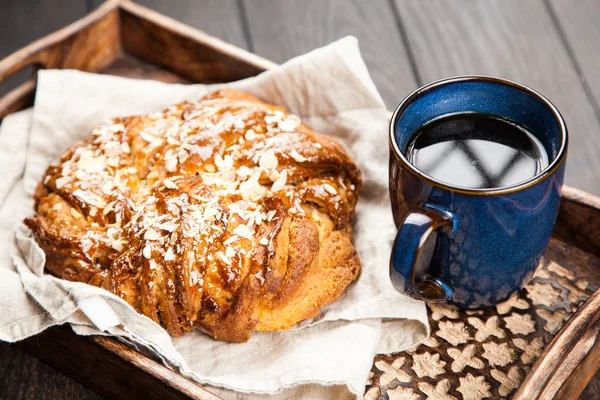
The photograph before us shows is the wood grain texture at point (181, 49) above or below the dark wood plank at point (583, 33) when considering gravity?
above

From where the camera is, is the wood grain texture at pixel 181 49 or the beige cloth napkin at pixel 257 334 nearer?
the beige cloth napkin at pixel 257 334

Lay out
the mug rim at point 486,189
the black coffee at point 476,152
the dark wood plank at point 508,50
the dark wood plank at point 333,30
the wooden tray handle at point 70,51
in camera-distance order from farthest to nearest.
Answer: the dark wood plank at point 333,30, the dark wood plank at point 508,50, the wooden tray handle at point 70,51, the black coffee at point 476,152, the mug rim at point 486,189

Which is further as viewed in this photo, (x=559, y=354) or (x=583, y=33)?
(x=583, y=33)

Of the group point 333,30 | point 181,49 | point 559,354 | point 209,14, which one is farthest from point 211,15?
point 559,354

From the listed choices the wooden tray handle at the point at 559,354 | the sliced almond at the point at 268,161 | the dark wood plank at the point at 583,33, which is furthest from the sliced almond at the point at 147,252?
the dark wood plank at the point at 583,33

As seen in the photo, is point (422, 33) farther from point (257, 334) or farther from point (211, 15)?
point (257, 334)

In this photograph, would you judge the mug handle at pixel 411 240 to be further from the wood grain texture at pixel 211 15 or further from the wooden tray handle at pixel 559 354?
the wood grain texture at pixel 211 15

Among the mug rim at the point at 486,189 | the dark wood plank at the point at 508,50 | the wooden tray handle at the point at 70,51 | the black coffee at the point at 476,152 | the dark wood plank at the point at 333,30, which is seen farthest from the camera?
the dark wood plank at the point at 333,30

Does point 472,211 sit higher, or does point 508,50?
point 472,211
